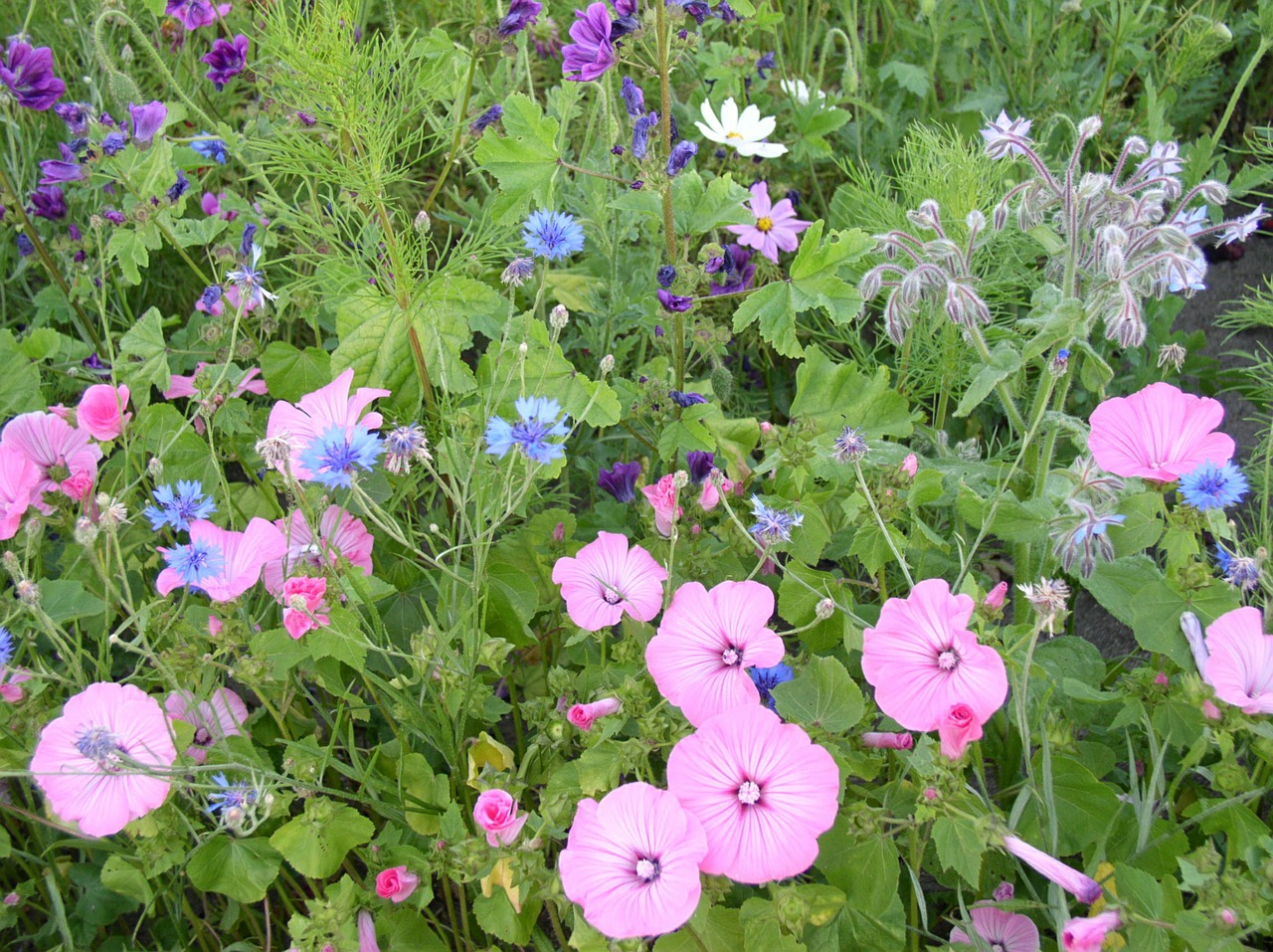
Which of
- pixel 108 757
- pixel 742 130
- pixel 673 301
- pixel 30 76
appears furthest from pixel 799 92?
pixel 108 757

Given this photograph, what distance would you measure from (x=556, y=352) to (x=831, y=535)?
0.51m

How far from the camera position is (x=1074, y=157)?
4.33 feet

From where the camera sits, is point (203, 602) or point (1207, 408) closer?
point (1207, 408)

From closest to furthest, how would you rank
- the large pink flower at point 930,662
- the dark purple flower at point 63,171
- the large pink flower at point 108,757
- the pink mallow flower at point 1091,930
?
the pink mallow flower at point 1091,930, the large pink flower at point 930,662, the large pink flower at point 108,757, the dark purple flower at point 63,171

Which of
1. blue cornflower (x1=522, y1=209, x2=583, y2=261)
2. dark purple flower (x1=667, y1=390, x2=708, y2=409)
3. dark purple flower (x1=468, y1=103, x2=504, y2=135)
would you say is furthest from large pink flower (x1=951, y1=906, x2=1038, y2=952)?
dark purple flower (x1=468, y1=103, x2=504, y2=135)

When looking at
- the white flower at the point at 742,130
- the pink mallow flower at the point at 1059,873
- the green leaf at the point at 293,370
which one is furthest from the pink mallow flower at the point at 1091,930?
the white flower at the point at 742,130

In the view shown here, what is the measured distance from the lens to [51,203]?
7.20 ft

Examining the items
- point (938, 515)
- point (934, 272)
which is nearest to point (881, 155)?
point (938, 515)

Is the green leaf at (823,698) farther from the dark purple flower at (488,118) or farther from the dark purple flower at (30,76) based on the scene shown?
the dark purple flower at (30,76)

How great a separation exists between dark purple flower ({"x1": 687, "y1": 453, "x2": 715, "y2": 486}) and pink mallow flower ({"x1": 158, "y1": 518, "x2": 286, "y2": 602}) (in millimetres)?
596

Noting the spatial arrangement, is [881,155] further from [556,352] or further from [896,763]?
[896,763]

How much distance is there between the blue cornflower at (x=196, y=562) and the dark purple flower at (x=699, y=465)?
675mm

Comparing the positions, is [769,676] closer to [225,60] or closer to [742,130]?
[742,130]

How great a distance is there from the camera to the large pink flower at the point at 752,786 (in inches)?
41.9
